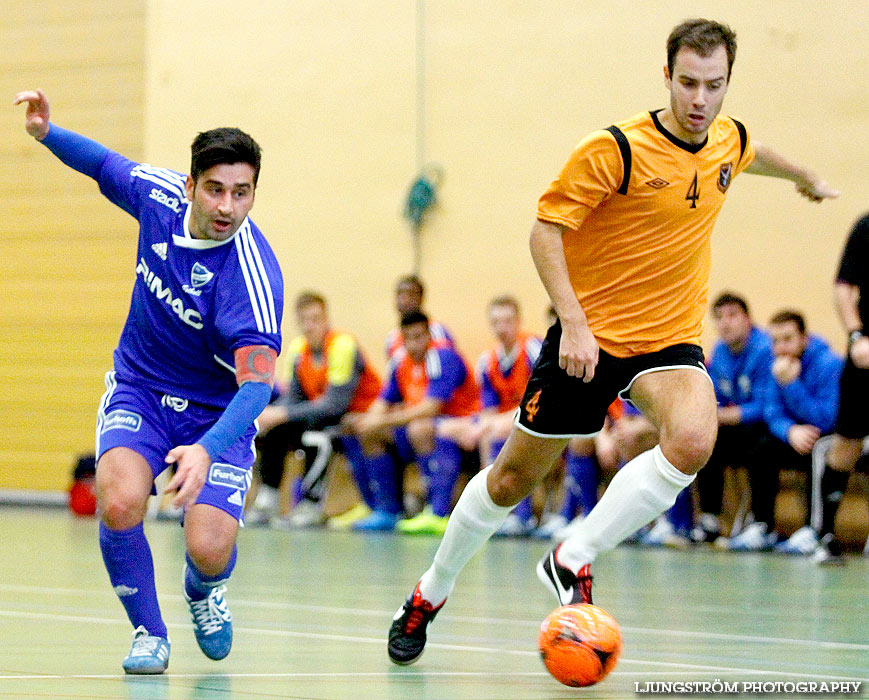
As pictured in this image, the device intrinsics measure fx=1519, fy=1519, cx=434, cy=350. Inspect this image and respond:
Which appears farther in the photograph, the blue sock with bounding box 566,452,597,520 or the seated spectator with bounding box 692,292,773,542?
the blue sock with bounding box 566,452,597,520

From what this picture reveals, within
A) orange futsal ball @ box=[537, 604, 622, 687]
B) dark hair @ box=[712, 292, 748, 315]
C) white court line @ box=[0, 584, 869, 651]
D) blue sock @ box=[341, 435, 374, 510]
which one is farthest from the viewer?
blue sock @ box=[341, 435, 374, 510]

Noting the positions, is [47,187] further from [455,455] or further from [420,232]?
[455,455]

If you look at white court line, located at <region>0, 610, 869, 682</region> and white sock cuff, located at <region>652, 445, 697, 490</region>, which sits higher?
white sock cuff, located at <region>652, 445, 697, 490</region>

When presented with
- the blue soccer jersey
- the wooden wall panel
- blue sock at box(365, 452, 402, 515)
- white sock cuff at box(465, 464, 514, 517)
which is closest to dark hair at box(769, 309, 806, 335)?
blue sock at box(365, 452, 402, 515)

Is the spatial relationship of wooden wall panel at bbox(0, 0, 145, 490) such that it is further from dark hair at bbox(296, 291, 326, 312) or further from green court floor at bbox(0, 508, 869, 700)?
green court floor at bbox(0, 508, 869, 700)

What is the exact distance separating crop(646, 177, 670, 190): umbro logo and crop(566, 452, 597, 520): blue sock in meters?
6.64

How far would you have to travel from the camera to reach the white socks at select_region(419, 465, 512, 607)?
489 cm

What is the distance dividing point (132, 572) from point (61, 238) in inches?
485

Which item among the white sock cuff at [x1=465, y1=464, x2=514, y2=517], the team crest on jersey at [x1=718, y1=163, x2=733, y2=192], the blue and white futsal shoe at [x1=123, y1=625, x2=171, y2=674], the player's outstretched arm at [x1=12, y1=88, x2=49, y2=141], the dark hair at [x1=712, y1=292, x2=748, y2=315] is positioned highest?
Answer: the player's outstretched arm at [x1=12, y1=88, x2=49, y2=141]

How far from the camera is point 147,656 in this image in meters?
4.32

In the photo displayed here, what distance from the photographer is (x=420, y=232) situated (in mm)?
14023

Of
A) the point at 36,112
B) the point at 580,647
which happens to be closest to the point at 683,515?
the point at 580,647

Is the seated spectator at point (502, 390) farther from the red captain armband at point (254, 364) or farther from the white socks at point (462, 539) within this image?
the red captain armband at point (254, 364)

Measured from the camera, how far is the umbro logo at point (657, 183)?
4859 mm
